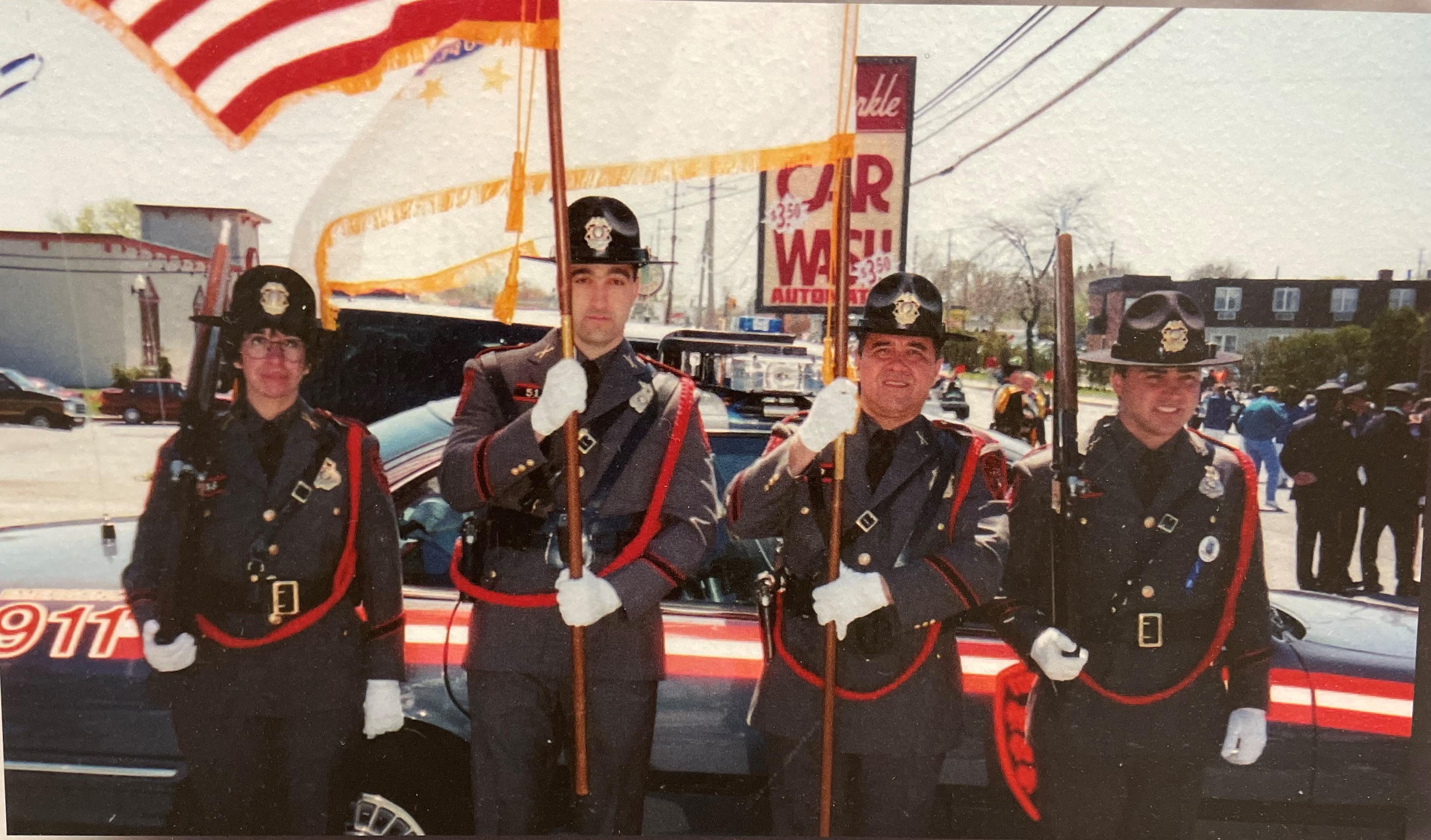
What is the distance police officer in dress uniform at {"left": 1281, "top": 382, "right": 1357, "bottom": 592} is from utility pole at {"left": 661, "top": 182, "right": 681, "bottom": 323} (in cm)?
211

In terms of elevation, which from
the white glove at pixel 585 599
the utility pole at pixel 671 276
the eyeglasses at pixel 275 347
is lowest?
the white glove at pixel 585 599

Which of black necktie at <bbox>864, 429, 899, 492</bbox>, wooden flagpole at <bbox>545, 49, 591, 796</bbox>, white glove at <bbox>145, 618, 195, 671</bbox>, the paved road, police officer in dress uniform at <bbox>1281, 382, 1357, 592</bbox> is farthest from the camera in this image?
police officer in dress uniform at <bbox>1281, 382, 1357, 592</bbox>

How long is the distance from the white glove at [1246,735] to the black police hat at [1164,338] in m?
1.10

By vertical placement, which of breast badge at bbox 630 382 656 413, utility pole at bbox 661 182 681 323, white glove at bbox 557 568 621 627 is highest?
utility pole at bbox 661 182 681 323

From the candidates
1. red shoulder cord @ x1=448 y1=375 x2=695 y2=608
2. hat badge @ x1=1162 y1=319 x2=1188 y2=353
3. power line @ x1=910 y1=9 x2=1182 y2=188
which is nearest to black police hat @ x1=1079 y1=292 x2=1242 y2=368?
hat badge @ x1=1162 y1=319 x2=1188 y2=353

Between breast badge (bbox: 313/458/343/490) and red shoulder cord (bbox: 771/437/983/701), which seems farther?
breast badge (bbox: 313/458/343/490)

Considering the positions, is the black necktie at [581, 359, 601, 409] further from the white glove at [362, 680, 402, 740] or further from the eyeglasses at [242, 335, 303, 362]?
the white glove at [362, 680, 402, 740]

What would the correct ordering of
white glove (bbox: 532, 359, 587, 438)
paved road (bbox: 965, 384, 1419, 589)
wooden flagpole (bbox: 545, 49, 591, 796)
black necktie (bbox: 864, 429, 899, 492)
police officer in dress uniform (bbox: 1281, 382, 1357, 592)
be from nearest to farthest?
white glove (bbox: 532, 359, 587, 438) → wooden flagpole (bbox: 545, 49, 591, 796) → black necktie (bbox: 864, 429, 899, 492) → paved road (bbox: 965, 384, 1419, 589) → police officer in dress uniform (bbox: 1281, 382, 1357, 592)

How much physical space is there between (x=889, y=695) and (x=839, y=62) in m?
1.94

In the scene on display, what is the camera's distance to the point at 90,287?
301 centimetres

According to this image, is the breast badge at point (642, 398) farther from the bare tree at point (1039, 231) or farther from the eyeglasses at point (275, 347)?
the bare tree at point (1039, 231)

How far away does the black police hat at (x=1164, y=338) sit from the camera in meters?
2.90

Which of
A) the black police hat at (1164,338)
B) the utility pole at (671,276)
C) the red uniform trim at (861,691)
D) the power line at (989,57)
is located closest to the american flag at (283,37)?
the utility pole at (671,276)

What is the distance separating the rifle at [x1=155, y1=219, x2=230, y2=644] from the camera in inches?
113
